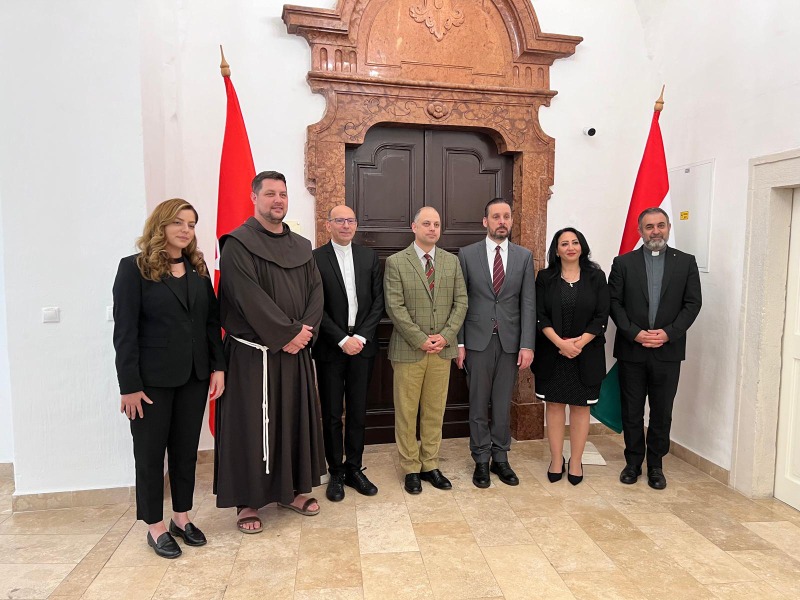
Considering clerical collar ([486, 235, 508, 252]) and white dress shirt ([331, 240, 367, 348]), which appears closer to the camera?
white dress shirt ([331, 240, 367, 348])

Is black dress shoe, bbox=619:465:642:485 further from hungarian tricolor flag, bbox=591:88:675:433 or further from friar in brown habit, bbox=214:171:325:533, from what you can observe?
friar in brown habit, bbox=214:171:325:533

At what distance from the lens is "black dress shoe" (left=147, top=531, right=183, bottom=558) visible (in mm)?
2713

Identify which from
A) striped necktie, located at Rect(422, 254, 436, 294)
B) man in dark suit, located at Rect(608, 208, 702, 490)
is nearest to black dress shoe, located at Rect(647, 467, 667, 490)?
man in dark suit, located at Rect(608, 208, 702, 490)

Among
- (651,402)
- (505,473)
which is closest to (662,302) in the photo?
(651,402)

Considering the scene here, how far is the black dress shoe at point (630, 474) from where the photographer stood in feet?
11.9

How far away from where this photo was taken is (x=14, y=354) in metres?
3.20

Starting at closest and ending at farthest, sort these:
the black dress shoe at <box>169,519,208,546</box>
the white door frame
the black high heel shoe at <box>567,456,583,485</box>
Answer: the black dress shoe at <box>169,519,208,546</box> → the white door frame → the black high heel shoe at <box>567,456,583,485</box>

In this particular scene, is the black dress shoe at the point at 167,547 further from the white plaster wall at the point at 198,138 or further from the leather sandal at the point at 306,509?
the white plaster wall at the point at 198,138

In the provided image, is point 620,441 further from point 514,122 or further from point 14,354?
point 14,354

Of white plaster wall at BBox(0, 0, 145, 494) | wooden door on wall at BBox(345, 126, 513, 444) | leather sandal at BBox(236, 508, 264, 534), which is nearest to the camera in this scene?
leather sandal at BBox(236, 508, 264, 534)

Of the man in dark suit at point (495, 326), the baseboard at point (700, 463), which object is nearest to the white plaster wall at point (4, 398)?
the man in dark suit at point (495, 326)

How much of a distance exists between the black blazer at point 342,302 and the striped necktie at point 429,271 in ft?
1.00

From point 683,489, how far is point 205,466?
10.4 ft

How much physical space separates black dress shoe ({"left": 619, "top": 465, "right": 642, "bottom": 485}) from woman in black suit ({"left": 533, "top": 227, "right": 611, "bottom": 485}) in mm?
276
